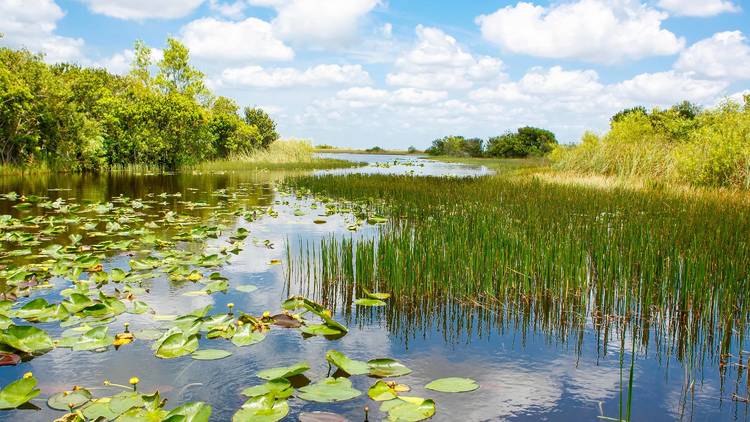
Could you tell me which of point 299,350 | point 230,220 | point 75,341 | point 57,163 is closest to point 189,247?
point 230,220

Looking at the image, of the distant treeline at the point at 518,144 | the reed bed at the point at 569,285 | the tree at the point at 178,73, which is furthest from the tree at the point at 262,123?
the reed bed at the point at 569,285

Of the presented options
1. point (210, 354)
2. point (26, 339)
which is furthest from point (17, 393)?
point (210, 354)

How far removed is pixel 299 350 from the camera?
3777 millimetres

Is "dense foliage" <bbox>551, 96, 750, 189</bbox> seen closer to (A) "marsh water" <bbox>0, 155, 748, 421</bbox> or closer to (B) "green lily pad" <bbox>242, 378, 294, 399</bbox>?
(A) "marsh water" <bbox>0, 155, 748, 421</bbox>

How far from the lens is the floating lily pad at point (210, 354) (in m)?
3.53

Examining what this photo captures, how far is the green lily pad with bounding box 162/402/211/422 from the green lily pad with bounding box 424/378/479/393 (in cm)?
131

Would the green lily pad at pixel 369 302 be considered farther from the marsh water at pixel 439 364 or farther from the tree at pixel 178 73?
the tree at pixel 178 73

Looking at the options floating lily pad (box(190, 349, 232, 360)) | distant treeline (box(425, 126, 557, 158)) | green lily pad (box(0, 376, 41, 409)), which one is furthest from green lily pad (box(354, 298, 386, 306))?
distant treeline (box(425, 126, 557, 158))

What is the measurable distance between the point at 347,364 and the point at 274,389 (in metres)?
0.54

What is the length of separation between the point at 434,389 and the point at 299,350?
110 centimetres

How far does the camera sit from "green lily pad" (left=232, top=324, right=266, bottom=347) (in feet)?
12.5

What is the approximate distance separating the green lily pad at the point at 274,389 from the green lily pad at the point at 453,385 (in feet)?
2.77

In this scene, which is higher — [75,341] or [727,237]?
[727,237]

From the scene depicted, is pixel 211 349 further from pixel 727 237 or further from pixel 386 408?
pixel 727 237
